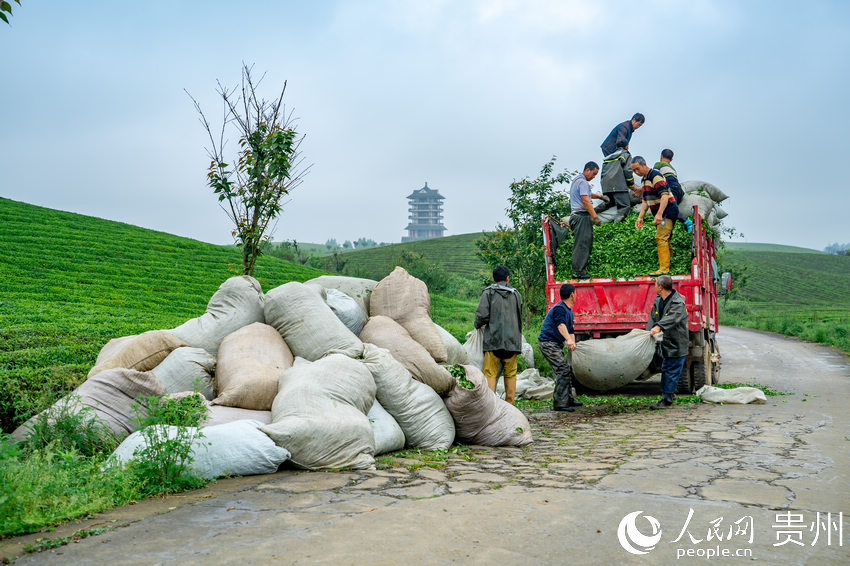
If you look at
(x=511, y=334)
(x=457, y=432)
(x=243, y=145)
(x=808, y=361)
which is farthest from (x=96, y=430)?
(x=808, y=361)

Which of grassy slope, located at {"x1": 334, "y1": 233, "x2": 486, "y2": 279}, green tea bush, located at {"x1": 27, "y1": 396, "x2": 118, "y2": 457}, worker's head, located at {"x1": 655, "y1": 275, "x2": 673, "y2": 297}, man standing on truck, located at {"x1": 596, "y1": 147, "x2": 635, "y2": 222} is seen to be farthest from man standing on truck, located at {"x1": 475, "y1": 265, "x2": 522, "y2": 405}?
grassy slope, located at {"x1": 334, "y1": 233, "x2": 486, "y2": 279}

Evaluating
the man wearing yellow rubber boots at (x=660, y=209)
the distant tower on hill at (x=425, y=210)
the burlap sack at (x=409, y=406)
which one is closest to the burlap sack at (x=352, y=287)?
the burlap sack at (x=409, y=406)

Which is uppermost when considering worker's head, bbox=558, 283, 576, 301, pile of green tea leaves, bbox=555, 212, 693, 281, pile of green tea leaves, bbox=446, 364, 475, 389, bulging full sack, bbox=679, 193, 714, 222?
bulging full sack, bbox=679, 193, 714, 222

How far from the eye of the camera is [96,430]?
14.1 ft

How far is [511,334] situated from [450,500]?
12.4 ft

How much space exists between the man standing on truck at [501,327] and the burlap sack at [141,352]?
3.09 m

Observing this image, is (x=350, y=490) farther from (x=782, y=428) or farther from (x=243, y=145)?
(x=243, y=145)

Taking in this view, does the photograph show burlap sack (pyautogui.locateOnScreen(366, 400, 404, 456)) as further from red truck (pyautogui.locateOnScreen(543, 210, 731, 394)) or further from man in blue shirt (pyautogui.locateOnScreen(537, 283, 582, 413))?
red truck (pyautogui.locateOnScreen(543, 210, 731, 394))

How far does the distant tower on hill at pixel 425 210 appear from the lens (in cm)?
14975

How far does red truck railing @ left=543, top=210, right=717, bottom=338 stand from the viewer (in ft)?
28.6

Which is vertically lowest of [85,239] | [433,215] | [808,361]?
[808,361]

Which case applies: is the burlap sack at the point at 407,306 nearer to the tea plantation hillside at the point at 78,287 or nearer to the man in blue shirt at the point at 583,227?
the tea plantation hillside at the point at 78,287

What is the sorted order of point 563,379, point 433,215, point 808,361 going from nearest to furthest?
point 563,379
point 808,361
point 433,215

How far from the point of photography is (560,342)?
8.18 meters
